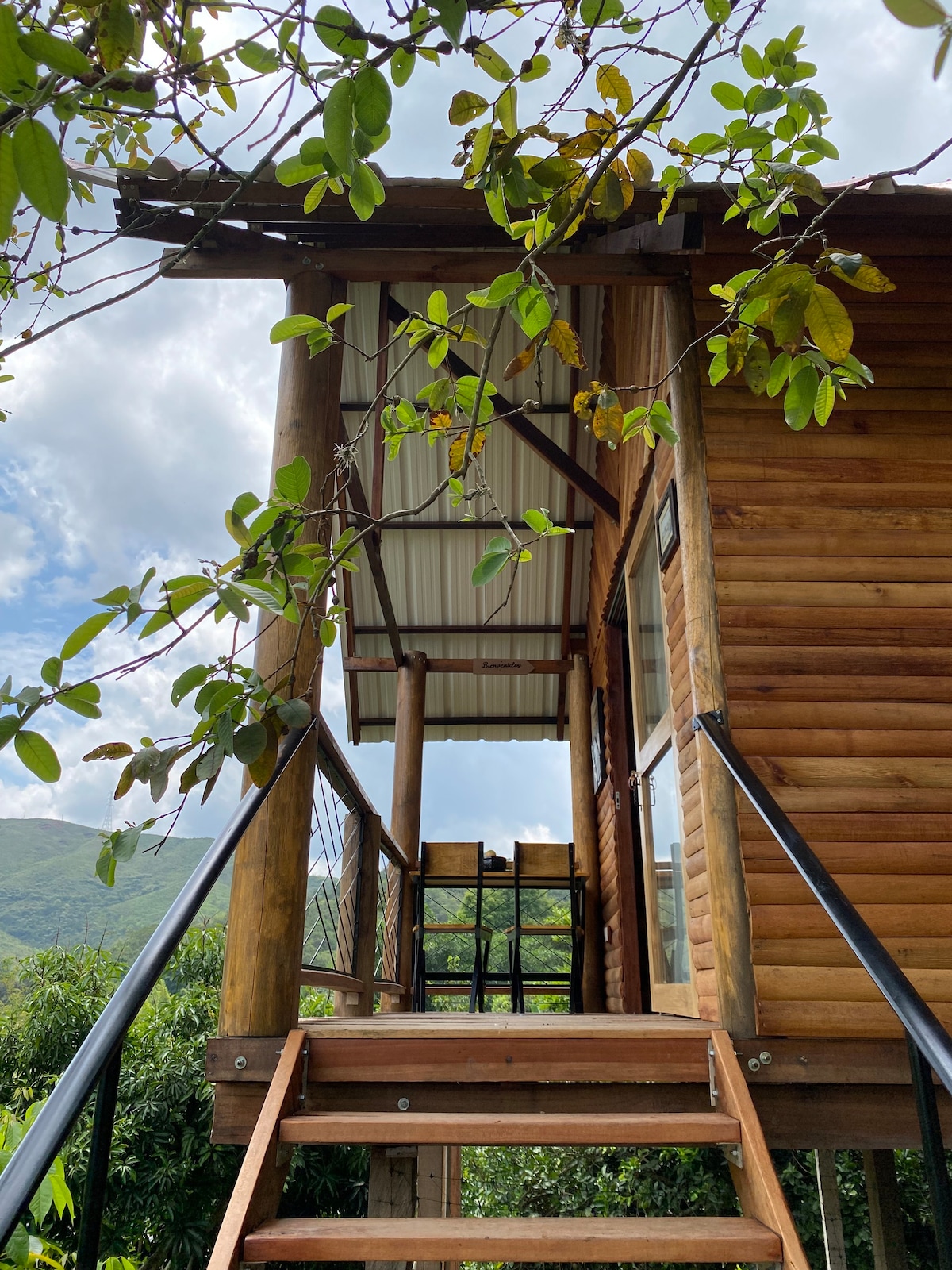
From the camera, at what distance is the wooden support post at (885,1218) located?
2.90 metres

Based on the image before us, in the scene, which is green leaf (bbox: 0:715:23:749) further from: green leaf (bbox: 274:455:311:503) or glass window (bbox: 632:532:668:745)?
glass window (bbox: 632:532:668:745)

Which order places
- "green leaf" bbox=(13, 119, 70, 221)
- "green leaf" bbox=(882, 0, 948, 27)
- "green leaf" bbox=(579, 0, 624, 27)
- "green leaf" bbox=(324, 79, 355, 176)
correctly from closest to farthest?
"green leaf" bbox=(882, 0, 948, 27), "green leaf" bbox=(13, 119, 70, 221), "green leaf" bbox=(324, 79, 355, 176), "green leaf" bbox=(579, 0, 624, 27)

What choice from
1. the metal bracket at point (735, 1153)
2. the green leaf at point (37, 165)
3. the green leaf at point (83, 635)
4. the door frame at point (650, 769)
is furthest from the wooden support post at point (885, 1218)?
the green leaf at point (37, 165)

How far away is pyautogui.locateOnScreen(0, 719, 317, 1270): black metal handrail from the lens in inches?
42.9

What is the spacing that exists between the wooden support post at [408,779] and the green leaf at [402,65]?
17.0 feet

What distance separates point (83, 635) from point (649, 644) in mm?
3427

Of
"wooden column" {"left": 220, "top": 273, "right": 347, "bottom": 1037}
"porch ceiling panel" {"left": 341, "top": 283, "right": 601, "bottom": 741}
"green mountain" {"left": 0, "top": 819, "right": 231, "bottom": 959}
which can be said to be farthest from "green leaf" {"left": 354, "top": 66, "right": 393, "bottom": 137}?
"green mountain" {"left": 0, "top": 819, "right": 231, "bottom": 959}

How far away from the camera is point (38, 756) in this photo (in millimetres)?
951

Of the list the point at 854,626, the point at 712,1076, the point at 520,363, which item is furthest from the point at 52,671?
the point at 854,626

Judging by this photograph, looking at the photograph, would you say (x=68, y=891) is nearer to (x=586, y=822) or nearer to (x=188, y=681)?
(x=586, y=822)

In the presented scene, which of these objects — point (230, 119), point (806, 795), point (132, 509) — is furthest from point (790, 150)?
point (132, 509)

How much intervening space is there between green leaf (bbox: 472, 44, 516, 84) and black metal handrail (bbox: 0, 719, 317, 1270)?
0.98 meters

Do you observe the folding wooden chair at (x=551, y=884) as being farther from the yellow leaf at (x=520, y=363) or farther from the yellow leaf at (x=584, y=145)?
the yellow leaf at (x=584, y=145)

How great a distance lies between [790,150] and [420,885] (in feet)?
17.2
